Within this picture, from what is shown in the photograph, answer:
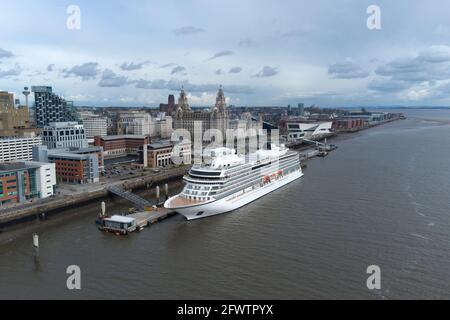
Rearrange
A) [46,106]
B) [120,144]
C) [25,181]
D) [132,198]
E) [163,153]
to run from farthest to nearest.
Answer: [46,106], [120,144], [163,153], [132,198], [25,181]

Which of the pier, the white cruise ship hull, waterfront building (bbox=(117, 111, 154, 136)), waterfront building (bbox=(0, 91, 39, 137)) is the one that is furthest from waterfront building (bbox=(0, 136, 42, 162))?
waterfront building (bbox=(117, 111, 154, 136))

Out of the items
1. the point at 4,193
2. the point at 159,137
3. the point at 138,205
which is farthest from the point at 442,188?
the point at 159,137

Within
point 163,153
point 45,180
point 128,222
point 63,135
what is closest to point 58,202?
point 45,180

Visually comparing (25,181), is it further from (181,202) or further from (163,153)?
(163,153)

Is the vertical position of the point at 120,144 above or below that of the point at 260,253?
above

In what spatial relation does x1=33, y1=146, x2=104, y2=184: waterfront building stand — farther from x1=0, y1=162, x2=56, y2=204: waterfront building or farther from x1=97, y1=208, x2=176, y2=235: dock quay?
x1=97, y1=208, x2=176, y2=235: dock quay

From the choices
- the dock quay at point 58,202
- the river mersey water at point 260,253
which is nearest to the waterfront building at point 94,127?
the dock quay at point 58,202
